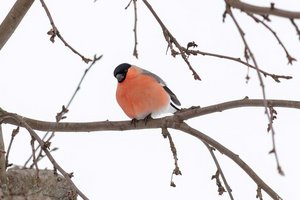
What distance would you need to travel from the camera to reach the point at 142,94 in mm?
2271

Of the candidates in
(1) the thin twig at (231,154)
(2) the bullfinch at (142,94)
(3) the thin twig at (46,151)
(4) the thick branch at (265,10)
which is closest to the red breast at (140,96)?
(2) the bullfinch at (142,94)

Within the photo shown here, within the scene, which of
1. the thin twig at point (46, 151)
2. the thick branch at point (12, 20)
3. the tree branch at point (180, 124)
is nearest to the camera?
the thin twig at point (46, 151)

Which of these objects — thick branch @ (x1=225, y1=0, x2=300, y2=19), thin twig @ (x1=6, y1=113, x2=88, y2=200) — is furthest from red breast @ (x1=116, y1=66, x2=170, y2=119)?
thick branch @ (x1=225, y1=0, x2=300, y2=19)

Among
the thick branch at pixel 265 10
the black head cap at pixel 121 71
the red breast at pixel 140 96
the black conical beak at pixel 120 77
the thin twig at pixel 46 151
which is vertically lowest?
the thin twig at pixel 46 151

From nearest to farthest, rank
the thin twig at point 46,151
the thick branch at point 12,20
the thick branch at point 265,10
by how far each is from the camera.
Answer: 1. the thick branch at point 265,10
2. the thin twig at point 46,151
3. the thick branch at point 12,20

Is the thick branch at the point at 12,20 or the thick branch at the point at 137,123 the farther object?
the thick branch at the point at 12,20

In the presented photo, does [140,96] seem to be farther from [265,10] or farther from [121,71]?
[265,10]

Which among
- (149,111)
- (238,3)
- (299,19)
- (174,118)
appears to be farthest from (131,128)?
(299,19)

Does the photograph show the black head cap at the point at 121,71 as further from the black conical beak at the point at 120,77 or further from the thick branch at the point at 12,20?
the thick branch at the point at 12,20

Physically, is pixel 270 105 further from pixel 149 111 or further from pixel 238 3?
pixel 149 111

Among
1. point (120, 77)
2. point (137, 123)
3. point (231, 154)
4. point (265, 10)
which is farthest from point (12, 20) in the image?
point (265, 10)

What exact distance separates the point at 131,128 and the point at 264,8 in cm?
88

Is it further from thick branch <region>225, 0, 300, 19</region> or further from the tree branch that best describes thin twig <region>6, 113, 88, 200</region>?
thick branch <region>225, 0, 300, 19</region>

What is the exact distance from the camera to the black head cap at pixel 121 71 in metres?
2.37
